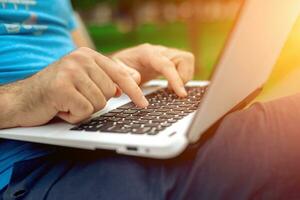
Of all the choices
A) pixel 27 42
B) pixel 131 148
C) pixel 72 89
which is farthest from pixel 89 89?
pixel 27 42

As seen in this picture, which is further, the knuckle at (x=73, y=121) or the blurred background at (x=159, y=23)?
the blurred background at (x=159, y=23)

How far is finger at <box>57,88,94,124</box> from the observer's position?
587 mm

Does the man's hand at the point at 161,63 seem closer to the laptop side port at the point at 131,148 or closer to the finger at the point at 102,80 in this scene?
the finger at the point at 102,80

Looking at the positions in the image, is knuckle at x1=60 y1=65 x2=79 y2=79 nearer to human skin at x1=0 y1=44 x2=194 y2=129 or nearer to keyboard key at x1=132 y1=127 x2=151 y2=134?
human skin at x1=0 y1=44 x2=194 y2=129

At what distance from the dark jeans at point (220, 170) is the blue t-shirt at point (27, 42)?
8 centimetres

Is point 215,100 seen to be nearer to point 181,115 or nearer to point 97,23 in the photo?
point 181,115

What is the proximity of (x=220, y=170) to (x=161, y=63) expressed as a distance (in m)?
0.35

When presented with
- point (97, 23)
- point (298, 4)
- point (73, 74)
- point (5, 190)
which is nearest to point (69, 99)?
point (73, 74)

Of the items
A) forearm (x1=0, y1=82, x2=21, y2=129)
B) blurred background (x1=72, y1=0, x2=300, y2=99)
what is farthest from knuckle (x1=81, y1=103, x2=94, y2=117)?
blurred background (x1=72, y1=0, x2=300, y2=99)

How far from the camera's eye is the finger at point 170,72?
2.63 feet

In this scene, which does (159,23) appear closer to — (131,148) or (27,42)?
(27,42)

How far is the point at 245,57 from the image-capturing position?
0.58 metres

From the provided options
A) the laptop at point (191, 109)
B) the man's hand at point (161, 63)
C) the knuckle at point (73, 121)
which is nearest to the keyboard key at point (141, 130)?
the laptop at point (191, 109)

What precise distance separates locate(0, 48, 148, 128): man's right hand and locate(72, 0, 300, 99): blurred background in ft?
6.62
